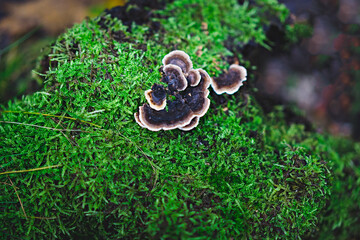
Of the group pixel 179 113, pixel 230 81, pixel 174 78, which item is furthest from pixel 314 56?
pixel 179 113

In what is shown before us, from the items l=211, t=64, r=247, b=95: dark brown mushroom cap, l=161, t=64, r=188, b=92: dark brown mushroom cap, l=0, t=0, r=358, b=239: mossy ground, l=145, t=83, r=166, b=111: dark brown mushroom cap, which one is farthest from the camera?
l=211, t=64, r=247, b=95: dark brown mushroom cap

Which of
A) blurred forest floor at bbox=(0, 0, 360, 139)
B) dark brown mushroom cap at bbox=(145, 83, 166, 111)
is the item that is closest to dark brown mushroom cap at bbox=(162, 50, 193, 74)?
dark brown mushroom cap at bbox=(145, 83, 166, 111)

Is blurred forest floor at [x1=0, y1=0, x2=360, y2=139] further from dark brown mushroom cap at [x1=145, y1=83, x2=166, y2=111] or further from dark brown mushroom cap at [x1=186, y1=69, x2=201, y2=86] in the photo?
dark brown mushroom cap at [x1=145, y1=83, x2=166, y2=111]

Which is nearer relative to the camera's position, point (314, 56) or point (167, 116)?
point (167, 116)

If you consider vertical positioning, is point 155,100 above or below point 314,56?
above

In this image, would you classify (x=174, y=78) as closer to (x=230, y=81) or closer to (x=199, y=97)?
Answer: (x=199, y=97)

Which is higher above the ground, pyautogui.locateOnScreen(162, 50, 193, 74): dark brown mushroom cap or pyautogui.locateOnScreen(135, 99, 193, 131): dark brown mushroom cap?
pyautogui.locateOnScreen(162, 50, 193, 74): dark brown mushroom cap
